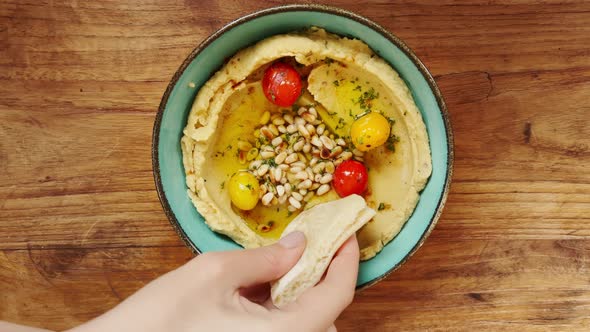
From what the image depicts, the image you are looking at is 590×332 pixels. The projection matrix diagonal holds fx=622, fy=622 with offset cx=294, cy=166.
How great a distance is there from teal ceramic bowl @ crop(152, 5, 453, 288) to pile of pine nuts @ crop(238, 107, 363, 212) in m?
0.16

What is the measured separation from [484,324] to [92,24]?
1.11 metres

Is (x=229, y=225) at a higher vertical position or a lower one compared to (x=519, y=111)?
lower

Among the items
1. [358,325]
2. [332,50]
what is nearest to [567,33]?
[332,50]

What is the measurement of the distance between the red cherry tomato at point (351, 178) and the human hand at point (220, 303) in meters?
0.25

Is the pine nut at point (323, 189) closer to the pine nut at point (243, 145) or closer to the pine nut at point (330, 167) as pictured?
the pine nut at point (330, 167)

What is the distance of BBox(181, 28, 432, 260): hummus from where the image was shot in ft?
4.06

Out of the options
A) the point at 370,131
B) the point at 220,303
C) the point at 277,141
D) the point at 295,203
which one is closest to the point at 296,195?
the point at 295,203

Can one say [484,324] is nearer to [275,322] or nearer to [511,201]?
[511,201]

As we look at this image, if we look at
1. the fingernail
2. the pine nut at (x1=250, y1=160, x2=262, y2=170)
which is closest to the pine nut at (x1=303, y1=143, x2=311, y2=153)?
the pine nut at (x1=250, y1=160, x2=262, y2=170)

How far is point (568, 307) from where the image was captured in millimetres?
1419

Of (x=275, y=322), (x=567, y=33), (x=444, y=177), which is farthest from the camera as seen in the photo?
(x=567, y=33)

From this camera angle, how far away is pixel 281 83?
49.3 inches

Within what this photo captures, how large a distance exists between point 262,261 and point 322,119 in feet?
1.36

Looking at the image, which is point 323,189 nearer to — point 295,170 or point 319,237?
point 295,170
